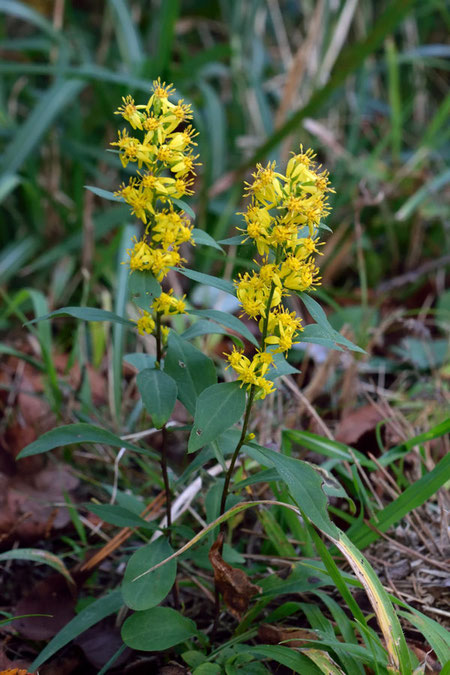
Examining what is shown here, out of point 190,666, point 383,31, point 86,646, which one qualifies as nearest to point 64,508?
point 86,646

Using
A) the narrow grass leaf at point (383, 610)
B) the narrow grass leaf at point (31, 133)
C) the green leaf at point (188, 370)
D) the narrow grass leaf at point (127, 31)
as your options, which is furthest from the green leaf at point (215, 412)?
the narrow grass leaf at point (127, 31)

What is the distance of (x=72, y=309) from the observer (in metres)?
1.00

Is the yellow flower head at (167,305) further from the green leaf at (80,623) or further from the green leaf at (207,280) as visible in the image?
the green leaf at (80,623)

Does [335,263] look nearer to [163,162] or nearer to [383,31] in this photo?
[383,31]

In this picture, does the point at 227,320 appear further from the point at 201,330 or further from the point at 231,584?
the point at 231,584

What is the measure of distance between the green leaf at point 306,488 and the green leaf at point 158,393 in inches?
5.9

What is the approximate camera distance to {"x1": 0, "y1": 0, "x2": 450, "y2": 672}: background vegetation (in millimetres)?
1398

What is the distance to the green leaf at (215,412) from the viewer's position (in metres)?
0.89

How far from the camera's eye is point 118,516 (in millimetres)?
1121

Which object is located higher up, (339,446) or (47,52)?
(47,52)

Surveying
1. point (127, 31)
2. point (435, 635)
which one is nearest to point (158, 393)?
point (435, 635)

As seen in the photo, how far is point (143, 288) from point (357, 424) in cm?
91

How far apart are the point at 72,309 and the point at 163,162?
258 mm

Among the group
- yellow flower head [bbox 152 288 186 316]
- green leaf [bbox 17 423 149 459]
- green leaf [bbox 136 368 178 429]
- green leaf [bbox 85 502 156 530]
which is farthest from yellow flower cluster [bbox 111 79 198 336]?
green leaf [bbox 85 502 156 530]
